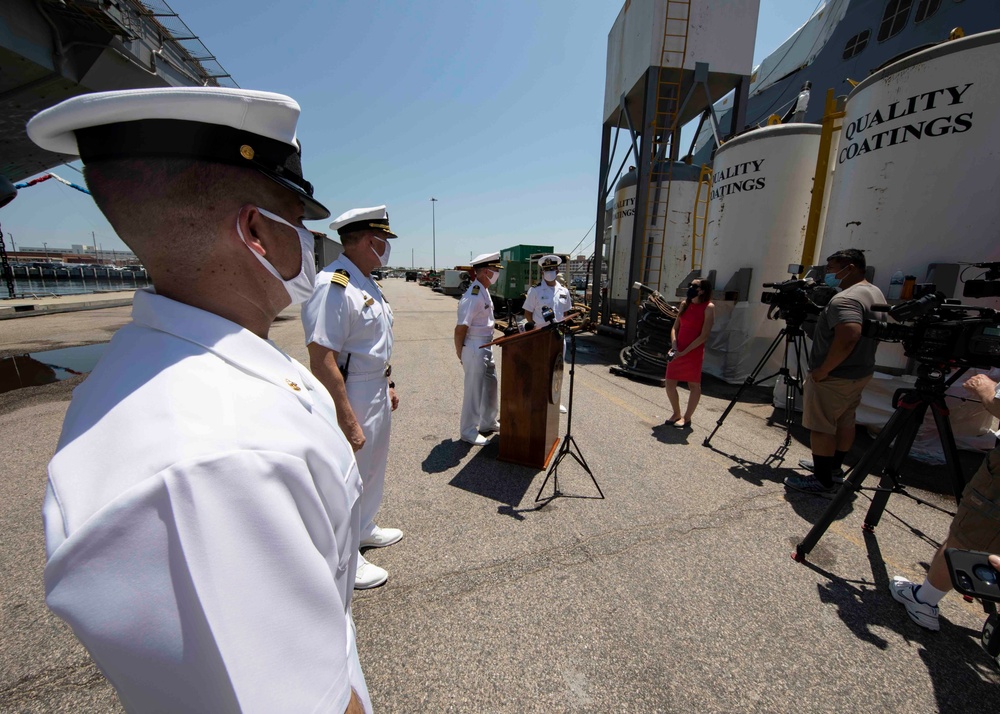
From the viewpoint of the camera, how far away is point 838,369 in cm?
364

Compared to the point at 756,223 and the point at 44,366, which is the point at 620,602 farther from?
the point at 44,366

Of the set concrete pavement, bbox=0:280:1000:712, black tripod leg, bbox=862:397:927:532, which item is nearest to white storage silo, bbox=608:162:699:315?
concrete pavement, bbox=0:280:1000:712

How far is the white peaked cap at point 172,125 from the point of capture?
2.64 ft

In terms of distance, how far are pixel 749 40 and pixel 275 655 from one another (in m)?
12.3

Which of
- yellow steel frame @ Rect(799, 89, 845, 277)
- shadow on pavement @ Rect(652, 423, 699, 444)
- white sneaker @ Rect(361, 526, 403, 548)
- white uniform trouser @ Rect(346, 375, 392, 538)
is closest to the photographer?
white uniform trouser @ Rect(346, 375, 392, 538)

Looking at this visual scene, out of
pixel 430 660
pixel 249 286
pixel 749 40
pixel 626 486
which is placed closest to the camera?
pixel 249 286

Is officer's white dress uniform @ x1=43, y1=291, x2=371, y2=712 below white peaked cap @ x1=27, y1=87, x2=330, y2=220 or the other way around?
below

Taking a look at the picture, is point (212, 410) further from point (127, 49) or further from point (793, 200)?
point (127, 49)

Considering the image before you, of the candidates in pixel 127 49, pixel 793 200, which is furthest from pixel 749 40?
pixel 127 49

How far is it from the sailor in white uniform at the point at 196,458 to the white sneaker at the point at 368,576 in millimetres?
1702

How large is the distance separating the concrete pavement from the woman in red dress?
1016mm

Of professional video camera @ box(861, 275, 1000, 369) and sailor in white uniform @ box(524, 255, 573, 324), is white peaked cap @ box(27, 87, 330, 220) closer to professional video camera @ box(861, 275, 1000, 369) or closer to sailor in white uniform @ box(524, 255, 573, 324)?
professional video camera @ box(861, 275, 1000, 369)

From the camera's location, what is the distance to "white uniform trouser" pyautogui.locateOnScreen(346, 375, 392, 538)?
271 centimetres

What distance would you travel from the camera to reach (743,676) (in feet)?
6.54
